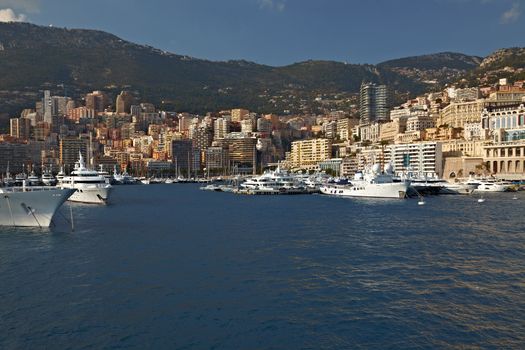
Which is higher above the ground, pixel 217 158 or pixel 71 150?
pixel 71 150

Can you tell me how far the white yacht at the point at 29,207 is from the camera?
3173 centimetres

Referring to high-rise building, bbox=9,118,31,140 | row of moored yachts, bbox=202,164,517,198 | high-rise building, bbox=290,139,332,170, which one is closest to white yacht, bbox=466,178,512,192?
row of moored yachts, bbox=202,164,517,198

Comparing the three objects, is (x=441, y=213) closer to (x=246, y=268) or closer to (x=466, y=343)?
(x=246, y=268)

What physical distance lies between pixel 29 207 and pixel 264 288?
65.7 feet

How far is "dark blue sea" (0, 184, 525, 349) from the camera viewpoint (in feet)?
45.2

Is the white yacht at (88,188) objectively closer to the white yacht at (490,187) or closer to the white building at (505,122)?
the white yacht at (490,187)

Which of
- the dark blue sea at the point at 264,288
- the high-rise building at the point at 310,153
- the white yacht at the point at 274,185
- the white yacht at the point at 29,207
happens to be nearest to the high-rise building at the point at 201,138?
the high-rise building at the point at 310,153

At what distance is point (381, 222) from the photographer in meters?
36.5

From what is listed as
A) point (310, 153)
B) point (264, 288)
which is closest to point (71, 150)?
point (310, 153)

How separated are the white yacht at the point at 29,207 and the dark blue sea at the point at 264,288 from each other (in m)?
1.11

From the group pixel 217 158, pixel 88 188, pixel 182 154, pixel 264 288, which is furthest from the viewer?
pixel 217 158

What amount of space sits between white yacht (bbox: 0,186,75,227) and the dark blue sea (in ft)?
3.63

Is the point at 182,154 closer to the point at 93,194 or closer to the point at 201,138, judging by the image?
the point at 201,138

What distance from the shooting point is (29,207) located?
32.2 meters
